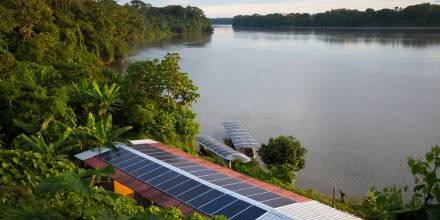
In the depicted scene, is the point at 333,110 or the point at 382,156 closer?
the point at 382,156

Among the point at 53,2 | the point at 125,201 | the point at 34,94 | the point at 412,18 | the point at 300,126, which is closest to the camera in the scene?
the point at 125,201

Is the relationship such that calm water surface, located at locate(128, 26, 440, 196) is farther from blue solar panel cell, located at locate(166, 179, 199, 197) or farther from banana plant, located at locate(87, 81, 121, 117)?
banana plant, located at locate(87, 81, 121, 117)

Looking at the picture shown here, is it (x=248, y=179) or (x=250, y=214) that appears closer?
(x=250, y=214)

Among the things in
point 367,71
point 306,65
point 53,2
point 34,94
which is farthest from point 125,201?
point 306,65

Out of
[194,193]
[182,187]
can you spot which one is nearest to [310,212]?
[194,193]

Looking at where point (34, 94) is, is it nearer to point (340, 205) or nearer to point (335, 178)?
point (340, 205)

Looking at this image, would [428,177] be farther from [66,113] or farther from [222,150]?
[222,150]

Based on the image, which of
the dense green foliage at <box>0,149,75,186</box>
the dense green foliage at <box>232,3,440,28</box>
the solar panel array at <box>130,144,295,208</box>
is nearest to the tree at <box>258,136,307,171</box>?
the solar panel array at <box>130,144,295,208</box>
